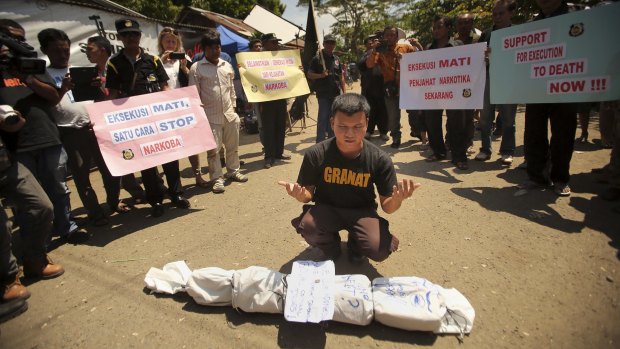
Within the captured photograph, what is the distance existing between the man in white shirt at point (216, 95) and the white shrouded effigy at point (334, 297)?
271 cm

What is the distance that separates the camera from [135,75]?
3883mm

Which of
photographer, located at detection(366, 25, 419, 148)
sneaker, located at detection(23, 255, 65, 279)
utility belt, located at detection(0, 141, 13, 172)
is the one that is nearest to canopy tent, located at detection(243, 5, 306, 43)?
photographer, located at detection(366, 25, 419, 148)

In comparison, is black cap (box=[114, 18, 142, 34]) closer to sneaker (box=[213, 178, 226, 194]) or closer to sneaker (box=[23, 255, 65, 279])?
sneaker (box=[213, 178, 226, 194])

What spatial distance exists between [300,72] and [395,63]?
1829mm

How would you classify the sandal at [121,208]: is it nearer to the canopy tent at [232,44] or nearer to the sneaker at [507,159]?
the sneaker at [507,159]

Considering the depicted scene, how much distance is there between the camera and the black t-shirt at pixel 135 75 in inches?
149

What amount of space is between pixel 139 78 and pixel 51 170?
141 cm

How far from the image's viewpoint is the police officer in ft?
12.2

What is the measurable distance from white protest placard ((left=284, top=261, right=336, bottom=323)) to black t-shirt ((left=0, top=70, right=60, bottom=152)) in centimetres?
266

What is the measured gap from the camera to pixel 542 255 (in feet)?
9.17

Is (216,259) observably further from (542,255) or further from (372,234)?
(542,255)

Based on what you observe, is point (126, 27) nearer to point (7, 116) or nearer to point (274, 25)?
point (7, 116)

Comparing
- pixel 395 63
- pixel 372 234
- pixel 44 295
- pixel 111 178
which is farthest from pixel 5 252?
pixel 395 63

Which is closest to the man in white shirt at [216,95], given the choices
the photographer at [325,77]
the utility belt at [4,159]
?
the photographer at [325,77]
